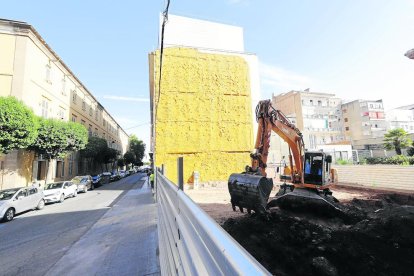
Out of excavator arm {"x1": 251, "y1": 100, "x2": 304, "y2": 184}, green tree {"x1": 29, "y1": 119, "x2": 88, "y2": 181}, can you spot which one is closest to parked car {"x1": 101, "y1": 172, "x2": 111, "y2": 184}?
green tree {"x1": 29, "y1": 119, "x2": 88, "y2": 181}

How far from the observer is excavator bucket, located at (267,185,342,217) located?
8.56 m

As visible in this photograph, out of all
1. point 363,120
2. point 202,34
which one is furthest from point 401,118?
point 202,34

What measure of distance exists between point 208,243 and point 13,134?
19282mm

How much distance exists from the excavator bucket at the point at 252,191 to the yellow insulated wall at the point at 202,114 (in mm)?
11495

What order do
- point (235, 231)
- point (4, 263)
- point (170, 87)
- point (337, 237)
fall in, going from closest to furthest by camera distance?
point (4, 263) → point (337, 237) → point (235, 231) → point (170, 87)

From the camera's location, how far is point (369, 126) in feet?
175

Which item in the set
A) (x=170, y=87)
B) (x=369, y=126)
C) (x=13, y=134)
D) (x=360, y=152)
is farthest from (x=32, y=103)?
(x=369, y=126)

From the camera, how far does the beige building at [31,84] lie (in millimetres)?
18625

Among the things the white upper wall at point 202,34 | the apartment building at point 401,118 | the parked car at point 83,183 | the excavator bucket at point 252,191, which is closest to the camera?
the excavator bucket at point 252,191

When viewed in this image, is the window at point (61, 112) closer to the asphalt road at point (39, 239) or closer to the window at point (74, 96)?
the window at point (74, 96)

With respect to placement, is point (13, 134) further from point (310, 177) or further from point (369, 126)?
point (369, 126)

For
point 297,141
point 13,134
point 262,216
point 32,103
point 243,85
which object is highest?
point 243,85

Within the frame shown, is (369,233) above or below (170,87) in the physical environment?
below

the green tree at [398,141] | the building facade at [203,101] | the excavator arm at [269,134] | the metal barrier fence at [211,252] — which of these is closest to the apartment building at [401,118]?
the green tree at [398,141]
